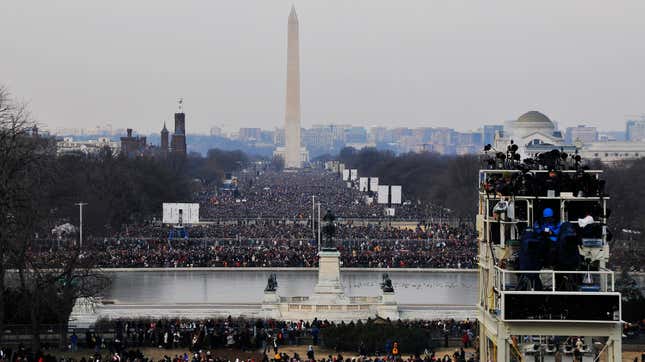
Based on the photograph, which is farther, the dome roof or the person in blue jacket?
the dome roof

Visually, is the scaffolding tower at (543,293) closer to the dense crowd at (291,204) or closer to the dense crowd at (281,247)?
the dense crowd at (281,247)

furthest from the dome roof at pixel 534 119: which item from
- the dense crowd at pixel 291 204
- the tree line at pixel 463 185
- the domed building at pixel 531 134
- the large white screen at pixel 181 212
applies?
the large white screen at pixel 181 212

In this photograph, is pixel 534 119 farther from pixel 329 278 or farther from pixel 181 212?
pixel 329 278

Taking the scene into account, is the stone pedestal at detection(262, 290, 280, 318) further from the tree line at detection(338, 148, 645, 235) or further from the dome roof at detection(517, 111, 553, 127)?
the dome roof at detection(517, 111, 553, 127)

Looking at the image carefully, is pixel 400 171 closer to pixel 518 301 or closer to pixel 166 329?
pixel 166 329

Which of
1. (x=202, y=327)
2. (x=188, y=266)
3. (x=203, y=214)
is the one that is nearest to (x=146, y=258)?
(x=188, y=266)

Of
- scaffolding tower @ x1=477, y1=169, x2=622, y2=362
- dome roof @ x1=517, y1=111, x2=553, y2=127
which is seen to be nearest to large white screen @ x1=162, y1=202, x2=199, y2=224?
dome roof @ x1=517, y1=111, x2=553, y2=127
